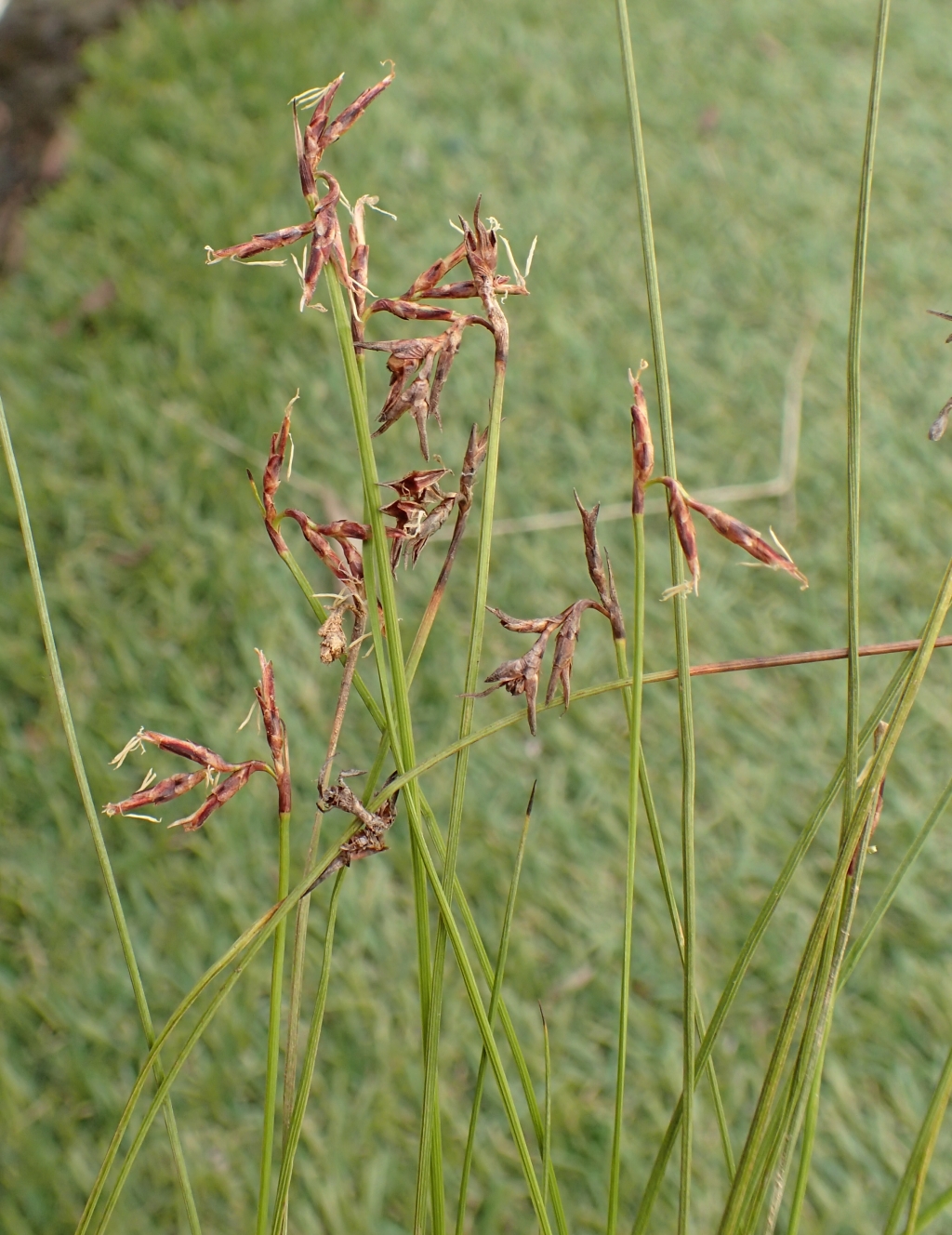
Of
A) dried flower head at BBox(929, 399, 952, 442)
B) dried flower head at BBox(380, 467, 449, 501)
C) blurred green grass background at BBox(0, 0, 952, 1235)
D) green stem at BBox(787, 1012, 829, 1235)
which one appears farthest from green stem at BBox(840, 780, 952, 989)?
blurred green grass background at BBox(0, 0, 952, 1235)

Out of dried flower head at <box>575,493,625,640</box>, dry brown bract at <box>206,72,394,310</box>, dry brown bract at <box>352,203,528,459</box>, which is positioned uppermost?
dry brown bract at <box>206,72,394,310</box>

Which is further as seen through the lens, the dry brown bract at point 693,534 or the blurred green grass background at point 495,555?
the blurred green grass background at point 495,555

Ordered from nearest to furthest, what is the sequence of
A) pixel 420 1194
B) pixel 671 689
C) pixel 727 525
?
pixel 727 525
pixel 420 1194
pixel 671 689

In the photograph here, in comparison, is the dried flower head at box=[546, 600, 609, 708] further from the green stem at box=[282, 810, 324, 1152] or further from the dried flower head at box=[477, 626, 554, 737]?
the green stem at box=[282, 810, 324, 1152]

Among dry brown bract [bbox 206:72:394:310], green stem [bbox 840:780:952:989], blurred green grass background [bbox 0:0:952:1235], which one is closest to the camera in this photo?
dry brown bract [bbox 206:72:394:310]

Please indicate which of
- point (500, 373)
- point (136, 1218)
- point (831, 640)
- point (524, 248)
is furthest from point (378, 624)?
point (524, 248)

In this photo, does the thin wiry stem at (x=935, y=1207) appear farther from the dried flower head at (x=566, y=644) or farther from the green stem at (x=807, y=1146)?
the dried flower head at (x=566, y=644)

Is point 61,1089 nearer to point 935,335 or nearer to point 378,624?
point 378,624

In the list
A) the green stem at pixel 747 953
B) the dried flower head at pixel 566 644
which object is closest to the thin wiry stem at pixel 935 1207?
the green stem at pixel 747 953

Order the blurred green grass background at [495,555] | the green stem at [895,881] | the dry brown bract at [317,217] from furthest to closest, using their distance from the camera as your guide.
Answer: the blurred green grass background at [495,555]
the green stem at [895,881]
the dry brown bract at [317,217]
